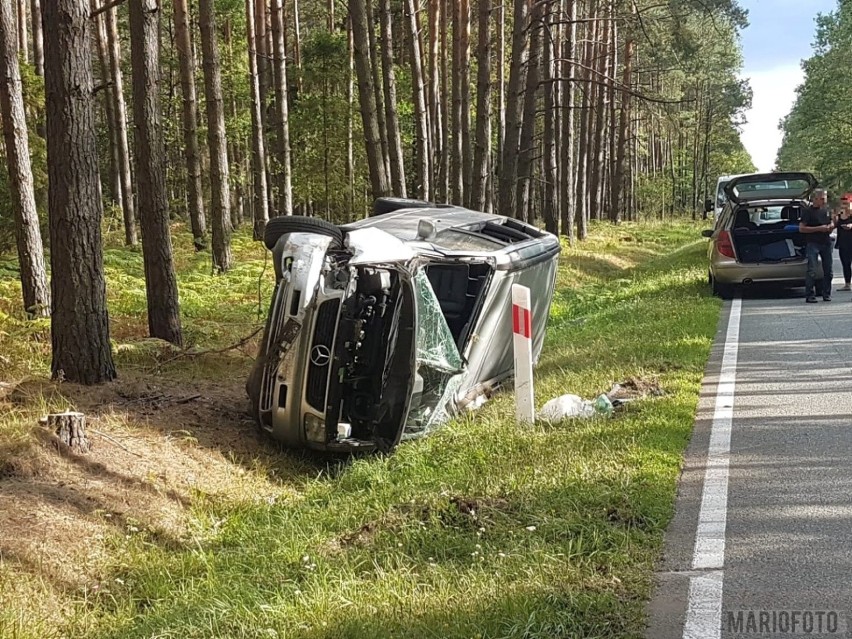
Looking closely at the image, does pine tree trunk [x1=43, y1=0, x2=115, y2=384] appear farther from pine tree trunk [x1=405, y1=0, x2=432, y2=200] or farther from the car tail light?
pine tree trunk [x1=405, y1=0, x2=432, y2=200]

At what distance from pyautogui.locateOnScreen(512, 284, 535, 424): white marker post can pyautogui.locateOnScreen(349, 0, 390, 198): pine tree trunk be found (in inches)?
338

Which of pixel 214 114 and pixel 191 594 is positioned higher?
pixel 214 114

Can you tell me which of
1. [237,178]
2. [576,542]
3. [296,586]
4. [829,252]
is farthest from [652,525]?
[237,178]

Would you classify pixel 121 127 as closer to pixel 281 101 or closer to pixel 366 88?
pixel 281 101

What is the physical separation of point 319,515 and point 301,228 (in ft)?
8.67

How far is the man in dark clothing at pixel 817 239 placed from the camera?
13.4 metres

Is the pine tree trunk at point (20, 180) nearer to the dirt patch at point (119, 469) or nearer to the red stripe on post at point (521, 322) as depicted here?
the dirt patch at point (119, 469)

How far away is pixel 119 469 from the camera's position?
6500 millimetres

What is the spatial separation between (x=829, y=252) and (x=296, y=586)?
38.0 feet

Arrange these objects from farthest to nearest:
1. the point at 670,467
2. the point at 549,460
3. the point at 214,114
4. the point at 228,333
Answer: the point at 214,114 → the point at 228,333 → the point at 549,460 → the point at 670,467

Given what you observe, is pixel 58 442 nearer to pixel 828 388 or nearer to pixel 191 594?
pixel 191 594

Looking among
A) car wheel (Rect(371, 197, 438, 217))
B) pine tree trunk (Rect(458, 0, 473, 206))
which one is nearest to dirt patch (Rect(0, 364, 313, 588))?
car wheel (Rect(371, 197, 438, 217))

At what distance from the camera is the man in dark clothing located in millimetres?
13414

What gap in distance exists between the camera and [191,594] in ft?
15.9
